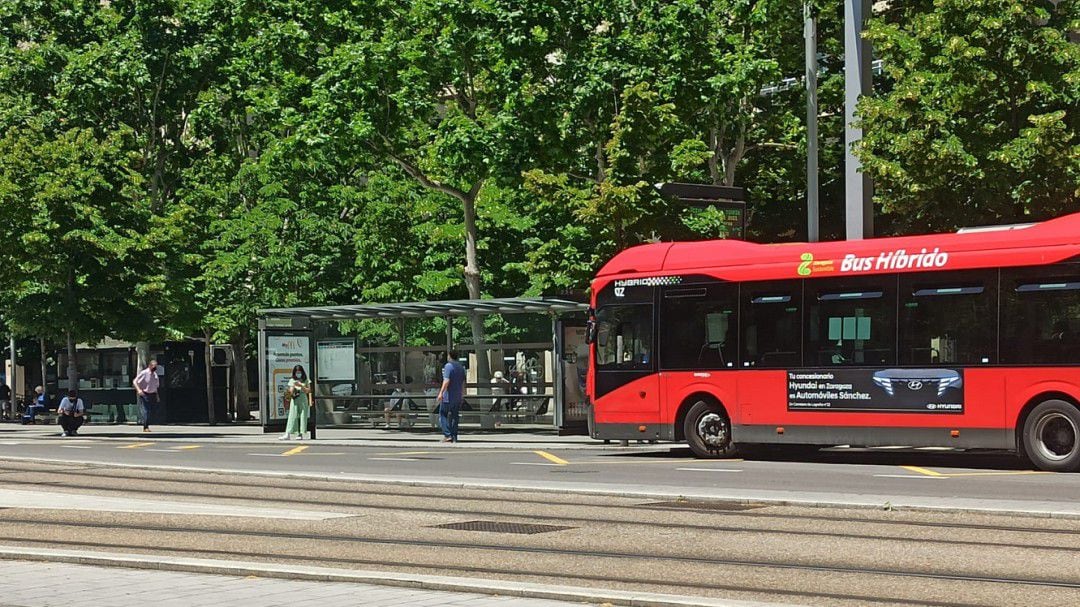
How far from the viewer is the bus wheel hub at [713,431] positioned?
79.8 ft

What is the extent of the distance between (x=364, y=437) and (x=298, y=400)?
1.59 metres

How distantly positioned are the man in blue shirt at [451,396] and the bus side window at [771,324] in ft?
24.3

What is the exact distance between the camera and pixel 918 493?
1720 cm

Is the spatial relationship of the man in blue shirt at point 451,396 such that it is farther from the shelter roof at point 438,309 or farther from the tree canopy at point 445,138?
the tree canopy at point 445,138

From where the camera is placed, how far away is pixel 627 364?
1015 inches

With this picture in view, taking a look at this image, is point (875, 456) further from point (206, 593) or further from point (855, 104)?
point (206, 593)

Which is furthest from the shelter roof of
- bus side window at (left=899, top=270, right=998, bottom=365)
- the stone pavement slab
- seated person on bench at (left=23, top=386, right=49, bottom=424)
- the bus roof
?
the stone pavement slab

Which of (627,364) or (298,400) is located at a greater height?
(627,364)

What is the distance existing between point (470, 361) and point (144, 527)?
63.4ft

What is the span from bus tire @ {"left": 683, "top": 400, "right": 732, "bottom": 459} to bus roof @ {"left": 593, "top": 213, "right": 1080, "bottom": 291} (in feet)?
6.39

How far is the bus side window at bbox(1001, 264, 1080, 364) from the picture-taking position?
20.5 m

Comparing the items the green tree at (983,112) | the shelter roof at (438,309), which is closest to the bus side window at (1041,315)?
the green tree at (983,112)

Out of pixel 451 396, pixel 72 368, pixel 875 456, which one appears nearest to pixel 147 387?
pixel 72 368

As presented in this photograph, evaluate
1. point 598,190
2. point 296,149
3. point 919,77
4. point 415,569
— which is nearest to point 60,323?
point 296,149
